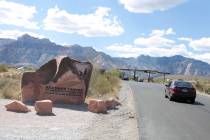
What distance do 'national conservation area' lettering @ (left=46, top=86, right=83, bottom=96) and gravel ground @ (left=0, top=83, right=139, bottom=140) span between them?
151 inches

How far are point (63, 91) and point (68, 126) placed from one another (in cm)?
931

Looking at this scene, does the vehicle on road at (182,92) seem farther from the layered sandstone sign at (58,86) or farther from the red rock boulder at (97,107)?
the red rock boulder at (97,107)

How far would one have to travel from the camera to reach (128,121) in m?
19.9

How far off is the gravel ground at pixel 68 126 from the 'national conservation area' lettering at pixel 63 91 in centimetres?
385

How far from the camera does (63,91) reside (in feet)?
84.3

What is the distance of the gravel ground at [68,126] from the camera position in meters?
14.3

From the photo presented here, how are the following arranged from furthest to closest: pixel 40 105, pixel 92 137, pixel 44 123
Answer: pixel 40 105 < pixel 44 123 < pixel 92 137

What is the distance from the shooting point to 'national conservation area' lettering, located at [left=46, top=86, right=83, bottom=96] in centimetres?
2572

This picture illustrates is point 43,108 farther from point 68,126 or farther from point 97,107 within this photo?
point 68,126

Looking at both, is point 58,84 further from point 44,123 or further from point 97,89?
point 97,89

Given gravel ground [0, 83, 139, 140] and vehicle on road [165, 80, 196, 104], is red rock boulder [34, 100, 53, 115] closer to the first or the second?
gravel ground [0, 83, 139, 140]

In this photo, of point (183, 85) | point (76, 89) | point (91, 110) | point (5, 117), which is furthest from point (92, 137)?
point (183, 85)

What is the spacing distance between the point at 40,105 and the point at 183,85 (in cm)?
1847

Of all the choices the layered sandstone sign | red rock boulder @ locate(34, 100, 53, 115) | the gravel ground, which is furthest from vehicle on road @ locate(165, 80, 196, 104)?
red rock boulder @ locate(34, 100, 53, 115)
